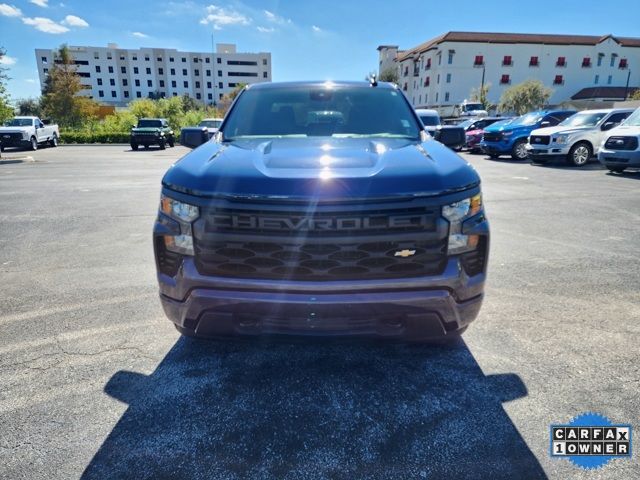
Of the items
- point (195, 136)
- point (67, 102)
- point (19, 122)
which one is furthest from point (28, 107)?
point (195, 136)

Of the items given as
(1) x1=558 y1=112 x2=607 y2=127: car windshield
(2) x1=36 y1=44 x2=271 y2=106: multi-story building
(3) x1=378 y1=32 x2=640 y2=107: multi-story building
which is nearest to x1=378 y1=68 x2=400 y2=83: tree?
(3) x1=378 y1=32 x2=640 y2=107: multi-story building

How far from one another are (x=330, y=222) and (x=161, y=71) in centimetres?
11538

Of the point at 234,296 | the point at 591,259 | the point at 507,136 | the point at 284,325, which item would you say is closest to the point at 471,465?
the point at 284,325

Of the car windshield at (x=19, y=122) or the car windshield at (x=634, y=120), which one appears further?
the car windshield at (x=19, y=122)

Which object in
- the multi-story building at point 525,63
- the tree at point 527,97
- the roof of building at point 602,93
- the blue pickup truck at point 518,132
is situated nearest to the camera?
the blue pickup truck at point 518,132

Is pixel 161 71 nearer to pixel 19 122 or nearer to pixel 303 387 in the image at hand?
pixel 19 122

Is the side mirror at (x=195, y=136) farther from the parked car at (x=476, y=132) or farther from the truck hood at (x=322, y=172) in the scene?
the parked car at (x=476, y=132)

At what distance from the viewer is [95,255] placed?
477 centimetres

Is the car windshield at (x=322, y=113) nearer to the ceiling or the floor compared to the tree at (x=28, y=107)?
nearer to the floor

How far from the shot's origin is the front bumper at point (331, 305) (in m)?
1.95

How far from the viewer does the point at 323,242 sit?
1.93 m

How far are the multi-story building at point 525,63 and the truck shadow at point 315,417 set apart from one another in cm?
6179

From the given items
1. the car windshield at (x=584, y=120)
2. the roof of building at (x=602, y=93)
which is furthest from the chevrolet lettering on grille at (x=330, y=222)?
the roof of building at (x=602, y=93)

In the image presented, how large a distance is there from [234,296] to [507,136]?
16174mm
